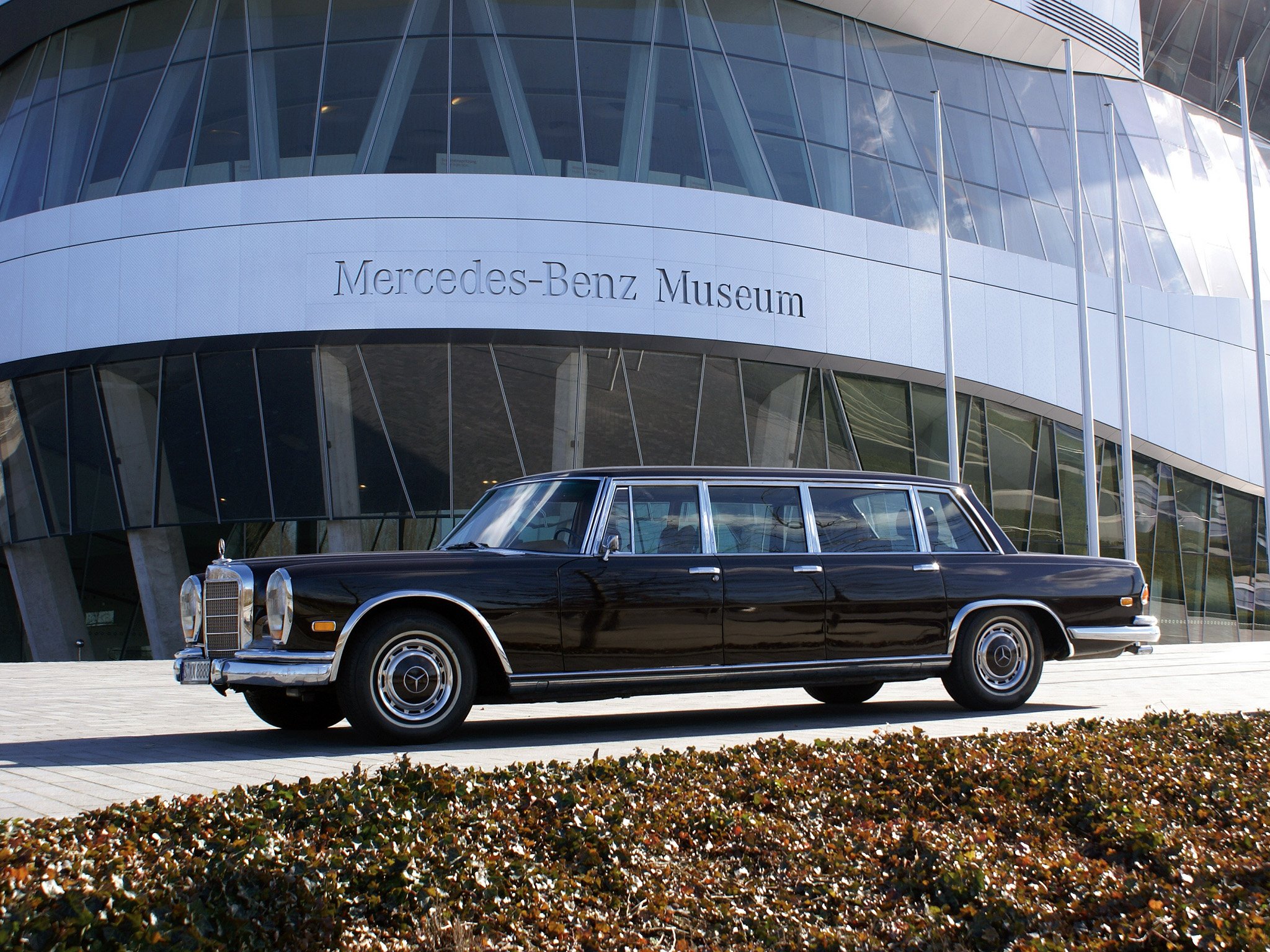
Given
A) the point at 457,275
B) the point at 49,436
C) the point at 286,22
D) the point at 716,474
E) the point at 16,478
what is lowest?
the point at 716,474

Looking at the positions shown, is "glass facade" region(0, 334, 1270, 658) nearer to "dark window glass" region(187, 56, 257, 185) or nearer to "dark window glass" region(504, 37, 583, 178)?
"dark window glass" region(187, 56, 257, 185)

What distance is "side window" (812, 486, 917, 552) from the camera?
26.9 ft

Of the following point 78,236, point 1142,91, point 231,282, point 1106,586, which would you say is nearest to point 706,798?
point 1106,586

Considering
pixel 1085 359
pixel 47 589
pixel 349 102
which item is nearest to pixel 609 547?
pixel 349 102

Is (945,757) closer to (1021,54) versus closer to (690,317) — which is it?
(690,317)

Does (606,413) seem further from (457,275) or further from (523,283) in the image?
(457,275)

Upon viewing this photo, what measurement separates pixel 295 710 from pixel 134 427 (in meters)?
16.3

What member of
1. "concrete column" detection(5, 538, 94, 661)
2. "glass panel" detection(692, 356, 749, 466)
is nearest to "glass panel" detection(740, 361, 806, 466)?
"glass panel" detection(692, 356, 749, 466)

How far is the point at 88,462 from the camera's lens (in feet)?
73.7

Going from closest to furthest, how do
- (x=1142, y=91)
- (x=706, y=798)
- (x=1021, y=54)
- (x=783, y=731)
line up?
(x=706, y=798) → (x=783, y=731) → (x=1021, y=54) → (x=1142, y=91)

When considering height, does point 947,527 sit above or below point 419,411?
below

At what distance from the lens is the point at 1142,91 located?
97.0 ft

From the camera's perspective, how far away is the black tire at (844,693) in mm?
9430

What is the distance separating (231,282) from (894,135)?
44.3 ft
